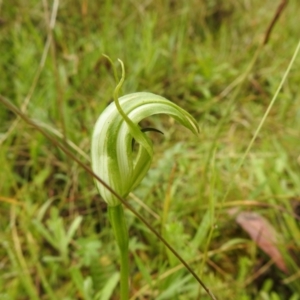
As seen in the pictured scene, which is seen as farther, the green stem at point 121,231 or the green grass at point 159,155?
the green grass at point 159,155

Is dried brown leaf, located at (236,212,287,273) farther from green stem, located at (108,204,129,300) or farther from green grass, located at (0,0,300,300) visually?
green stem, located at (108,204,129,300)

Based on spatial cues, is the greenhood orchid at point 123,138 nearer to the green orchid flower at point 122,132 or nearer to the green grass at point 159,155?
the green orchid flower at point 122,132

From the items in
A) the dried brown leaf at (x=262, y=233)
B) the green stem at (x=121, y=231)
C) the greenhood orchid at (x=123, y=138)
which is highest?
the greenhood orchid at (x=123, y=138)

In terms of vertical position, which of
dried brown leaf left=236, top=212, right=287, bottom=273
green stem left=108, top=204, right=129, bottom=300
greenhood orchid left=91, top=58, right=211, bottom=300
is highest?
greenhood orchid left=91, top=58, right=211, bottom=300

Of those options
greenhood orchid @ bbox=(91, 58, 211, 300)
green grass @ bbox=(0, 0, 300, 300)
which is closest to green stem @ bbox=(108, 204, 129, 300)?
greenhood orchid @ bbox=(91, 58, 211, 300)

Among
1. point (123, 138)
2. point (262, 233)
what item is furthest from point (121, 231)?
point (262, 233)

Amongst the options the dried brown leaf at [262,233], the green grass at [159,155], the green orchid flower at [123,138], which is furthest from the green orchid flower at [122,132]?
the dried brown leaf at [262,233]

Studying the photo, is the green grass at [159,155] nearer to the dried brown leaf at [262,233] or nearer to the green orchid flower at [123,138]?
the dried brown leaf at [262,233]

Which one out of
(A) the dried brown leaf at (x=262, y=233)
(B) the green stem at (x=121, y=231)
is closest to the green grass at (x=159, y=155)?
(A) the dried brown leaf at (x=262, y=233)

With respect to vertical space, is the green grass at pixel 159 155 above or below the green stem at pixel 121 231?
below

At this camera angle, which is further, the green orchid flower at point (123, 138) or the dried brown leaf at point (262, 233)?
the dried brown leaf at point (262, 233)
